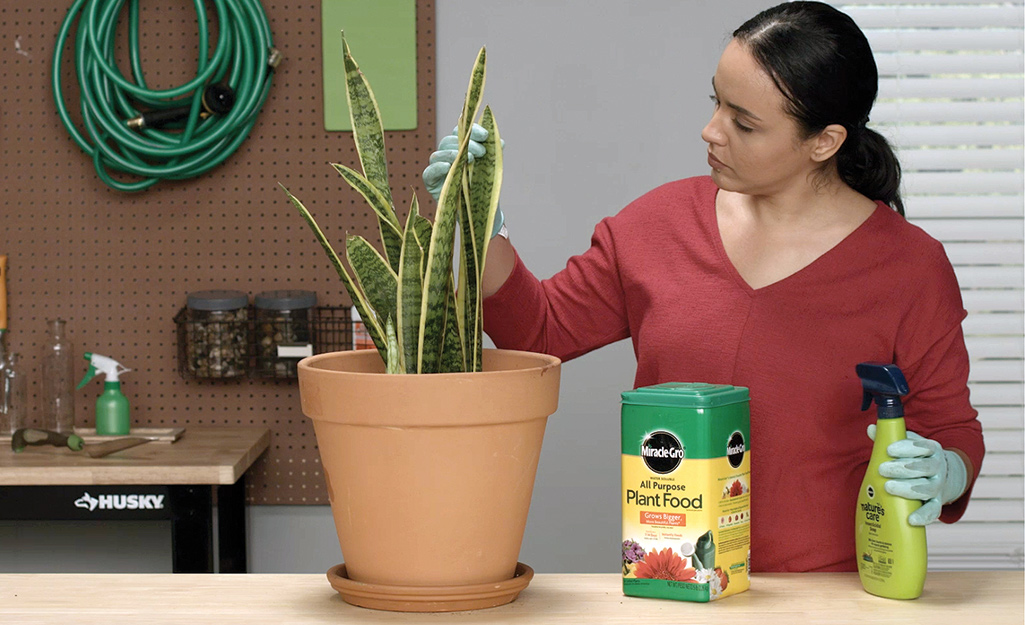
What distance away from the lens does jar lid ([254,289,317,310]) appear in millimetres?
2408

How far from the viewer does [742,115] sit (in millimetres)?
1270

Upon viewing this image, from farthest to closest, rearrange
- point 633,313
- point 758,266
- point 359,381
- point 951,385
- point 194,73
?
1. point 194,73
2. point 633,313
3. point 758,266
4. point 951,385
5. point 359,381

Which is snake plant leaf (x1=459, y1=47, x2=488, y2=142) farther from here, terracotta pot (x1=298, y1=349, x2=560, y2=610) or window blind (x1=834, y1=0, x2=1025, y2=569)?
window blind (x1=834, y1=0, x2=1025, y2=569)

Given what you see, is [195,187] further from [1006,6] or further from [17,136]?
[1006,6]

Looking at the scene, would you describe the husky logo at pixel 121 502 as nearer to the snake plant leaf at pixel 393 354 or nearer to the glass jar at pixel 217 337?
the glass jar at pixel 217 337

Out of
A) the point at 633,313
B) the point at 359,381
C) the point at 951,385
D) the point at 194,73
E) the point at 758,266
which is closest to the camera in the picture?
the point at 359,381

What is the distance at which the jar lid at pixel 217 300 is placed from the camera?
239 centimetres

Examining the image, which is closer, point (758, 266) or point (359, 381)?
point (359, 381)

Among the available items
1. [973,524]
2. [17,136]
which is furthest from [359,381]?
A: [973,524]

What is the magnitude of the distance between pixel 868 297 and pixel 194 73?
1787 mm

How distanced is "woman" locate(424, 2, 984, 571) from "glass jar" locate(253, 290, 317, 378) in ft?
3.62

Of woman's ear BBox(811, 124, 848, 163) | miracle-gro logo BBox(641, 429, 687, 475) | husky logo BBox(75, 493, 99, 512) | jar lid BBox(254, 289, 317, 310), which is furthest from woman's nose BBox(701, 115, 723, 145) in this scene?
husky logo BBox(75, 493, 99, 512)

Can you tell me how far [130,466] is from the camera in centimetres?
205

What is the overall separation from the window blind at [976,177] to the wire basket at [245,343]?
1.46 meters
